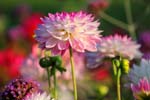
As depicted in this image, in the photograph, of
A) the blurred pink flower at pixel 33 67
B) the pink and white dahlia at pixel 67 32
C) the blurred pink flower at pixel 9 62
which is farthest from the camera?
the blurred pink flower at pixel 9 62

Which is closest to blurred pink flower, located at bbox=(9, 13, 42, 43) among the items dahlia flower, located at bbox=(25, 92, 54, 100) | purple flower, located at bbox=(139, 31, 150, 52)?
purple flower, located at bbox=(139, 31, 150, 52)

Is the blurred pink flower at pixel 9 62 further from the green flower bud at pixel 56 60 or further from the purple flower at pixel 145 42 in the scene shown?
the green flower bud at pixel 56 60

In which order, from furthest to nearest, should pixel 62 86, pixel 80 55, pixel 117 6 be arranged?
pixel 117 6
pixel 80 55
pixel 62 86

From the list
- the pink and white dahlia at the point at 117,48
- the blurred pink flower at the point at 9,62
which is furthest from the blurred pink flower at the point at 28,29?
the pink and white dahlia at the point at 117,48

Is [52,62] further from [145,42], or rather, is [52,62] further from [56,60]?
[145,42]

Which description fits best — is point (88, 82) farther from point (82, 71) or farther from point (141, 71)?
point (141, 71)

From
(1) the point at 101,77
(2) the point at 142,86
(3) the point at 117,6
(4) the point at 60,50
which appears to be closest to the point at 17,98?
(4) the point at 60,50
